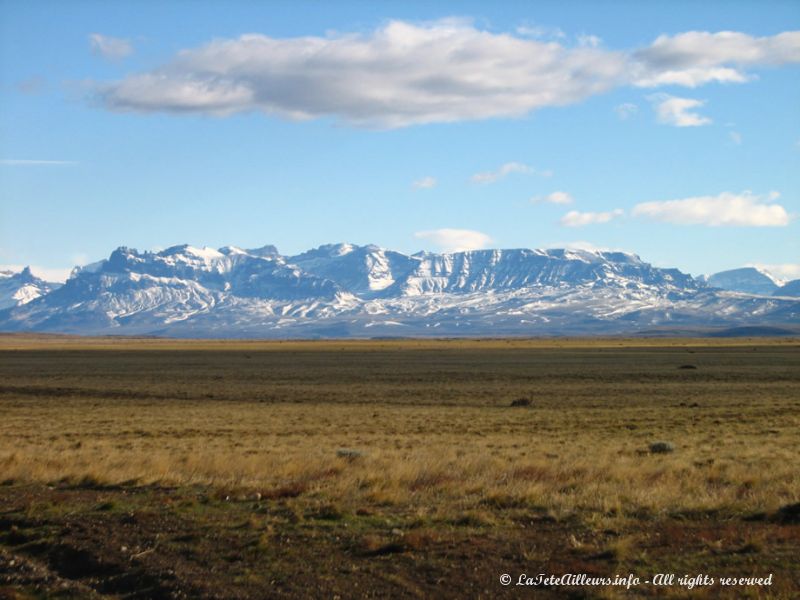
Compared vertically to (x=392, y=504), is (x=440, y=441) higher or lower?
lower

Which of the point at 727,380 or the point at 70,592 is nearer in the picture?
the point at 70,592

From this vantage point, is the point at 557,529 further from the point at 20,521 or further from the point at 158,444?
the point at 158,444

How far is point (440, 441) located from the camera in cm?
2712

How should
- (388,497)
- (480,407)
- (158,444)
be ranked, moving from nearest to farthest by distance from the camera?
(388,497), (158,444), (480,407)

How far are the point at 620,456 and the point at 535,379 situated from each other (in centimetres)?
4493

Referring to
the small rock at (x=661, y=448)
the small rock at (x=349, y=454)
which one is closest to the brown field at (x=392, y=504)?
the small rock at (x=349, y=454)

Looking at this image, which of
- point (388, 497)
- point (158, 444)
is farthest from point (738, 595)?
point (158, 444)

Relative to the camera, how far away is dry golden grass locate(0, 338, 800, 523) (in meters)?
15.7

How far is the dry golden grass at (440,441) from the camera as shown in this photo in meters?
15.7

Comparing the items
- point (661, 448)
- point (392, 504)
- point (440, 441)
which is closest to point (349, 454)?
point (440, 441)

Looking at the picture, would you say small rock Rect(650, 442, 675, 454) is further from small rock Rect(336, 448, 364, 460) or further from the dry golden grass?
small rock Rect(336, 448, 364, 460)

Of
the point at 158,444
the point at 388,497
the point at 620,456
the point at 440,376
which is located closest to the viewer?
the point at 388,497

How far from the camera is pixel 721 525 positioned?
12.8 metres

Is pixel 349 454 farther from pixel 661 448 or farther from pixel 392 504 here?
pixel 661 448
